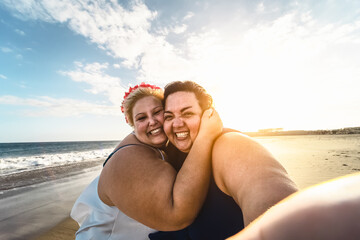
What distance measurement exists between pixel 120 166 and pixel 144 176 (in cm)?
32

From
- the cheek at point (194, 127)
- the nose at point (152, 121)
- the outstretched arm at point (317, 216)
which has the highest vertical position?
the nose at point (152, 121)

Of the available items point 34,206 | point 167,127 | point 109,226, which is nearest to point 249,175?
point 167,127

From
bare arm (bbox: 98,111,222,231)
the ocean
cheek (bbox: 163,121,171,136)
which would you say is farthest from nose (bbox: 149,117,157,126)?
the ocean

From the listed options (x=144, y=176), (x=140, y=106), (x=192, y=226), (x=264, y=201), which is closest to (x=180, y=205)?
(x=144, y=176)

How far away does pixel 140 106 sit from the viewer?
118 inches

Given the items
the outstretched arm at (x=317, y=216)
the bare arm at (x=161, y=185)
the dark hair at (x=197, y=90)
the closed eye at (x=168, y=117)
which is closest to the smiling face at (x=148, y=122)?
the closed eye at (x=168, y=117)

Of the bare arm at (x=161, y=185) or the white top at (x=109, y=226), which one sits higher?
the bare arm at (x=161, y=185)

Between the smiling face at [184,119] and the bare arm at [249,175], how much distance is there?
880 mm

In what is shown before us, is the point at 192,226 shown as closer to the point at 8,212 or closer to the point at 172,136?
the point at 172,136

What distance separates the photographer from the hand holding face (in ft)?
6.59

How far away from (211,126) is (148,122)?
1251mm

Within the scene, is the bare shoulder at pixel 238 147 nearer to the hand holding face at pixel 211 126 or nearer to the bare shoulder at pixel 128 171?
the hand holding face at pixel 211 126

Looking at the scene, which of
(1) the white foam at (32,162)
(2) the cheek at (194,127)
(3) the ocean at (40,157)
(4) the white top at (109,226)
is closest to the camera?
(4) the white top at (109,226)

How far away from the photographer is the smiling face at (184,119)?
9.09 ft
